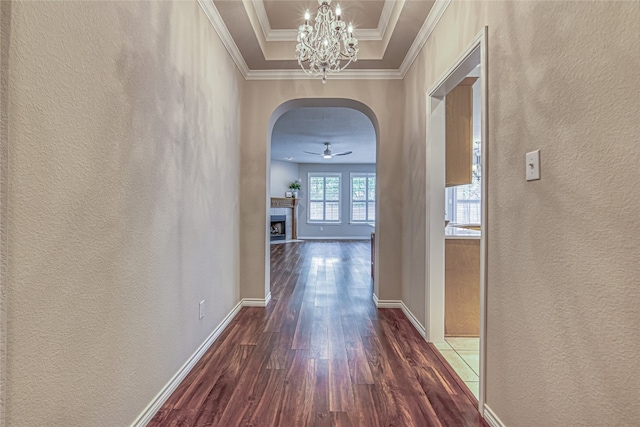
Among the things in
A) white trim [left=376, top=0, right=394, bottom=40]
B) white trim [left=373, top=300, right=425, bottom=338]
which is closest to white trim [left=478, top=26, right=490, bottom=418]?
white trim [left=373, top=300, right=425, bottom=338]

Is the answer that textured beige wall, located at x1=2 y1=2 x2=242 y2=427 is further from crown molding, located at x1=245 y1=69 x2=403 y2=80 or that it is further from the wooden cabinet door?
the wooden cabinet door

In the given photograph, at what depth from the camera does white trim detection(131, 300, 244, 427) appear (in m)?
1.48

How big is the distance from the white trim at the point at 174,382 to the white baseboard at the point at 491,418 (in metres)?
1.69

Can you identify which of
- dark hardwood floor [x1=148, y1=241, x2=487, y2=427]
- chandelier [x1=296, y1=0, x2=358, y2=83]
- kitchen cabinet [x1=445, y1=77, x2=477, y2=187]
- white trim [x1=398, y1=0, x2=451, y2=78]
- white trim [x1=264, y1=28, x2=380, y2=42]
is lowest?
dark hardwood floor [x1=148, y1=241, x2=487, y2=427]

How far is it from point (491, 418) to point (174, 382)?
5.62ft

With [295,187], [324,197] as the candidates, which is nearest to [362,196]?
[324,197]

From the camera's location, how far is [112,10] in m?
1.20

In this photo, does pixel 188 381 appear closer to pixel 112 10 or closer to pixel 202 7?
pixel 112 10

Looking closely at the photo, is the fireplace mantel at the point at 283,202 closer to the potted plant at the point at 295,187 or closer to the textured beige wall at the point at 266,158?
the potted plant at the point at 295,187

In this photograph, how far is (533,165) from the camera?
3.99 ft

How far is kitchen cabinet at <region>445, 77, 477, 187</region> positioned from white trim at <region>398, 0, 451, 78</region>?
50 cm

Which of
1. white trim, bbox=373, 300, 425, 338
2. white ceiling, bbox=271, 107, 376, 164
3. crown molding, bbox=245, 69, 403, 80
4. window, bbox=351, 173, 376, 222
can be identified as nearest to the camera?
white trim, bbox=373, 300, 425, 338

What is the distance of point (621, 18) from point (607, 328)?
901 millimetres

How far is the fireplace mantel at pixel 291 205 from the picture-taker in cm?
977
